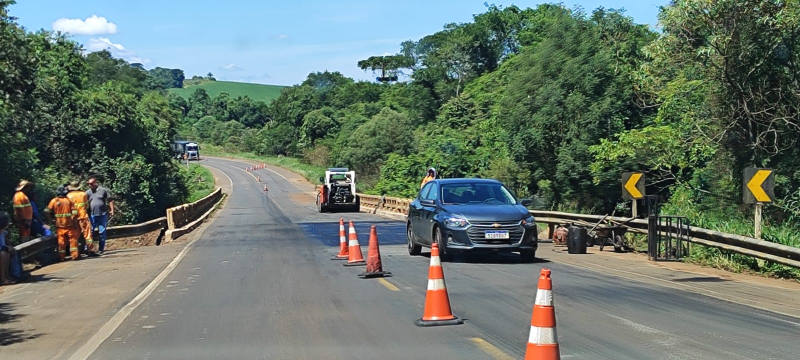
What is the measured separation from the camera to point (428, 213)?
15727 mm

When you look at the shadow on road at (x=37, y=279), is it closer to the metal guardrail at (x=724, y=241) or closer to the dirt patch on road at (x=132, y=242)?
the metal guardrail at (x=724, y=241)

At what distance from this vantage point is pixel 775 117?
20578mm

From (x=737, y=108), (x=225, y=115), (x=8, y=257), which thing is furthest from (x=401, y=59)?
(x=8, y=257)

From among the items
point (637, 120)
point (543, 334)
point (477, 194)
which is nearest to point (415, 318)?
point (543, 334)

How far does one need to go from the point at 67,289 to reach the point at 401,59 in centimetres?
12141

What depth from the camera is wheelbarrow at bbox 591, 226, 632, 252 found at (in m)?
17.7

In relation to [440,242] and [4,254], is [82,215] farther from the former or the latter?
[440,242]

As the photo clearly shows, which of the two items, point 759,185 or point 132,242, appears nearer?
point 759,185

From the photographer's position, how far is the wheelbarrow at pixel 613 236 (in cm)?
1769

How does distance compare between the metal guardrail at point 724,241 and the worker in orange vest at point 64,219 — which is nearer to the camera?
the metal guardrail at point 724,241

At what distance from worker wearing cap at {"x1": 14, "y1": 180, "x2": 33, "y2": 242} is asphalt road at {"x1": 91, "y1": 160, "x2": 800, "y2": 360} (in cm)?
420

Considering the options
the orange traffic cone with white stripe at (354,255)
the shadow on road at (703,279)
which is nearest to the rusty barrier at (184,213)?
the orange traffic cone with white stripe at (354,255)

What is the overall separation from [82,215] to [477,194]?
9.18 m

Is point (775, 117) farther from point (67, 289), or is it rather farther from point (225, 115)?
point (225, 115)
